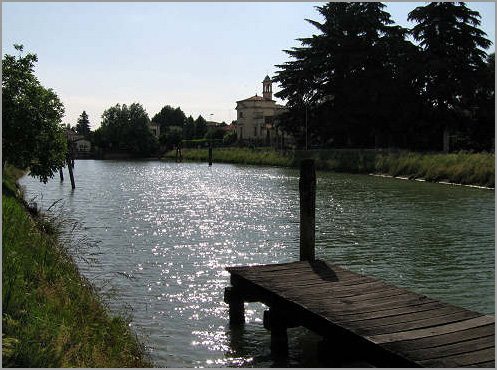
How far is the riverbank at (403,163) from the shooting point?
107 feet

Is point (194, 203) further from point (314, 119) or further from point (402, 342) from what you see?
point (314, 119)

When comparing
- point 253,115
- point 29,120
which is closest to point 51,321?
point 29,120

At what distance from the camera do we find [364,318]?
579cm

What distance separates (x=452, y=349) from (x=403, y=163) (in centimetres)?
3675

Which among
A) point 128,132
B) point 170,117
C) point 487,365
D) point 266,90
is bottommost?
point 487,365

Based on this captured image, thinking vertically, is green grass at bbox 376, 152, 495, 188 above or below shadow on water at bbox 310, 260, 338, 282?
above

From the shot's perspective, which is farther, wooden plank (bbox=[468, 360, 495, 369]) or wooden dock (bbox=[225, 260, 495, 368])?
wooden dock (bbox=[225, 260, 495, 368])

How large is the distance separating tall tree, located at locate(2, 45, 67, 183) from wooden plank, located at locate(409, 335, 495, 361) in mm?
16237

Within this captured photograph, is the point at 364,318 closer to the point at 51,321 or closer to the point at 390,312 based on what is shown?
the point at 390,312

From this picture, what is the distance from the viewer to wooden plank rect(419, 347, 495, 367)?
4.68 meters

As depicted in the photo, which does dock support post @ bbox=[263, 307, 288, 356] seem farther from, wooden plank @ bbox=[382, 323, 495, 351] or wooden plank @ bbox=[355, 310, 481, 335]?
wooden plank @ bbox=[382, 323, 495, 351]

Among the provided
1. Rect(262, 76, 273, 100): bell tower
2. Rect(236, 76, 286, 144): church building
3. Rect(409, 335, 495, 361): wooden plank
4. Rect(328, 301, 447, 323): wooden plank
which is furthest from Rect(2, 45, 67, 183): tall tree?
Rect(262, 76, 273, 100): bell tower

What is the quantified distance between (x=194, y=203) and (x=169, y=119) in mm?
140345

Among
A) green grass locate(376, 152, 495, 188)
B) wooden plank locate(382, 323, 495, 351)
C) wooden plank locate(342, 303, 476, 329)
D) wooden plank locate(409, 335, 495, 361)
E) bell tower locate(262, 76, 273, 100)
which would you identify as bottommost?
wooden plank locate(409, 335, 495, 361)
